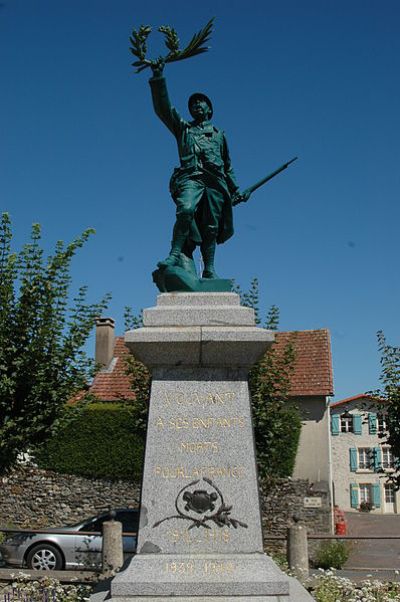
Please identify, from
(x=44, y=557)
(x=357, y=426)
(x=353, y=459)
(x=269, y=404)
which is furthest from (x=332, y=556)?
(x=353, y=459)

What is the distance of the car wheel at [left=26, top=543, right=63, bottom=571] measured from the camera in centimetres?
1402

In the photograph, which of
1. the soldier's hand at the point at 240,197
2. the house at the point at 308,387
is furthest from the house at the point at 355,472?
the soldier's hand at the point at 240,197

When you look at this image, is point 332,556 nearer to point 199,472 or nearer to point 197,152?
point 199,472

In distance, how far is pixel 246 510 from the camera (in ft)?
17.7

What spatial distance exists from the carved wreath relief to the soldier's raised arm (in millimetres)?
3531

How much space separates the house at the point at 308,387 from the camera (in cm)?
2247

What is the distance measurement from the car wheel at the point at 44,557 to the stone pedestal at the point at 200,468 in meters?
9.73

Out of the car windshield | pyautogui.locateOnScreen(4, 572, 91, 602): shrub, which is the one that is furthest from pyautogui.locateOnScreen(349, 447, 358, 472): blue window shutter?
pyautogui.locateOnScreen(4, 572, 91, 602): shrub

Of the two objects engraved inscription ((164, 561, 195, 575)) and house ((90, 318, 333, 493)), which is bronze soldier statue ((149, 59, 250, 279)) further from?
house ((90, 318, 333, 493))

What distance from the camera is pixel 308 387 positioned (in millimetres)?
23234

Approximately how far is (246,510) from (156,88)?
398cm

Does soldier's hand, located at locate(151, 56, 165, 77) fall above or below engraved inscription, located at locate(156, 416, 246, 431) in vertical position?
A: above

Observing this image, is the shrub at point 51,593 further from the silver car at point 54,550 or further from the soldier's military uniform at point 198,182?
the silver car at point 54,550

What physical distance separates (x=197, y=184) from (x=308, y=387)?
1765cm
